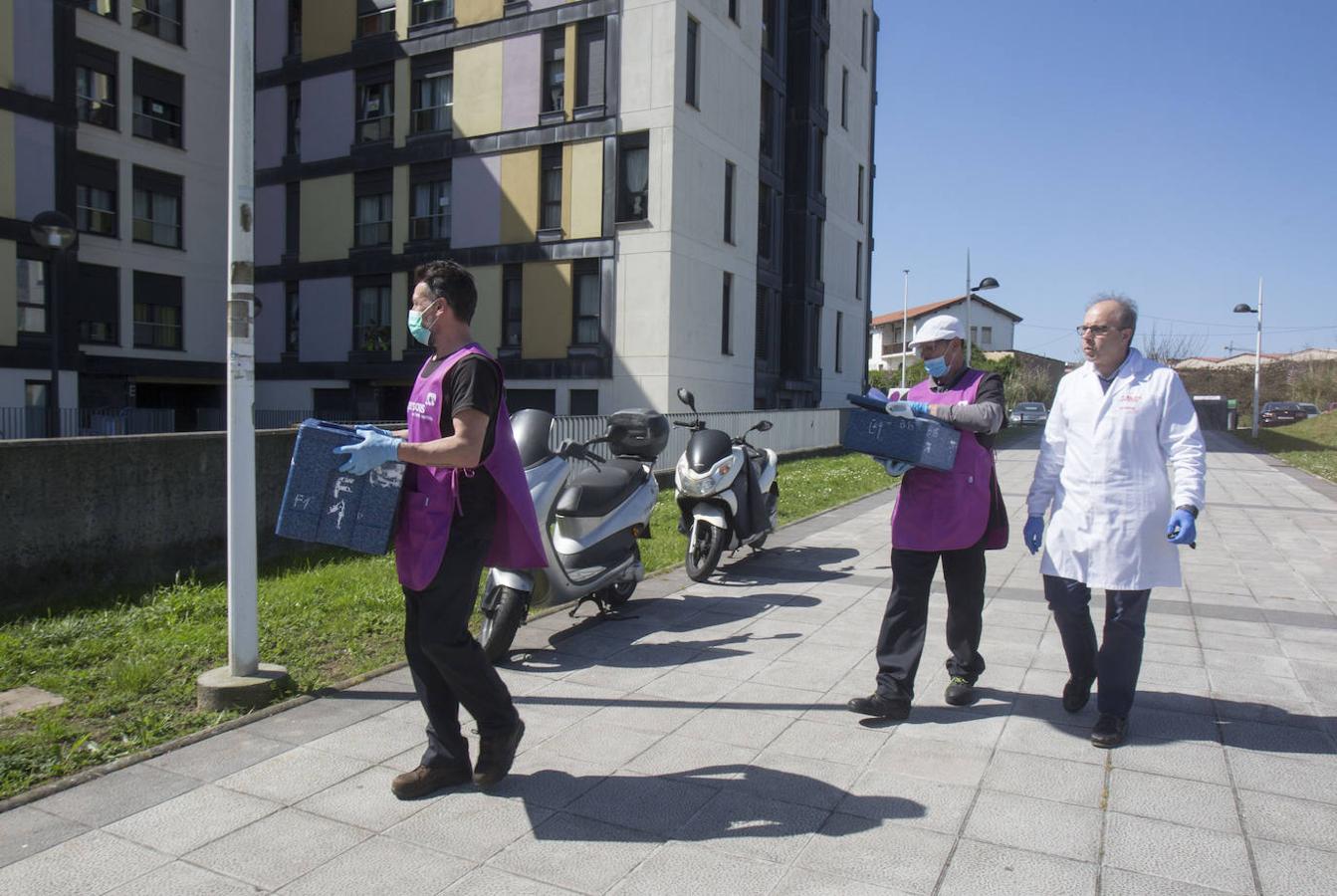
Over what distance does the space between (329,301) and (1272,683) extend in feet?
84.0

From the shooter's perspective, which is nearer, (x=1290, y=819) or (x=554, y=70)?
(x=1290, y=819)

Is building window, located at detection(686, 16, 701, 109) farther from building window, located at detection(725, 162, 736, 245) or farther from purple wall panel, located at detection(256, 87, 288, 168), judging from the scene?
purple wall panel, located at detection(256, 87, 288, 168)

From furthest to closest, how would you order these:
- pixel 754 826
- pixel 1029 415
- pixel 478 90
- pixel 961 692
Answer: pixel 1029 415
pixel 478 90
pixel 961 692
pixel 754 826

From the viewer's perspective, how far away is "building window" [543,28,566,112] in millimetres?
22531

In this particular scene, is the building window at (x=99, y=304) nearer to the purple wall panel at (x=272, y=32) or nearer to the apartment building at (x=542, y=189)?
the apartment building at (x=542, y=189)

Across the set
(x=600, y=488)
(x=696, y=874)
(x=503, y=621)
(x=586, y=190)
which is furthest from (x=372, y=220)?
(x=696, y=874)

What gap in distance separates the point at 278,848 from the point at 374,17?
1055 inches

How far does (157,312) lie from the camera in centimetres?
2667

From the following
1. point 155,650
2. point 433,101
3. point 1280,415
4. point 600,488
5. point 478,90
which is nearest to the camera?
point 155,650

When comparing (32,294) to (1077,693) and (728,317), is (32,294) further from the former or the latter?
(1077,693)

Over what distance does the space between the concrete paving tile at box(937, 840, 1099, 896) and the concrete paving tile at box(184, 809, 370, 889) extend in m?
1.93

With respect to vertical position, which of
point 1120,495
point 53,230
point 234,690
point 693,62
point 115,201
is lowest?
point 234,690

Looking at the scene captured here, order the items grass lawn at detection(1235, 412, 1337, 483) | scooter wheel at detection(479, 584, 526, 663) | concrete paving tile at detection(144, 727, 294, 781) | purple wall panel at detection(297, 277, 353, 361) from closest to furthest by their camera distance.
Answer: concrete paving tile at detection(144, 727, 294, 781) < scooter wheel at detection(479, 584, 526, 663) < grass lawn at detection(1235, 412, 1337, 483) < purple wall panel at detection(297, 277, 353, 361)

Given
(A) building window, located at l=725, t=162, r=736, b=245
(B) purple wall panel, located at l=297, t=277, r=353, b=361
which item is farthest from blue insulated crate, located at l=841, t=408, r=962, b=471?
(B) purple wall panel, located at l=297, t=277, r=353, b=361
